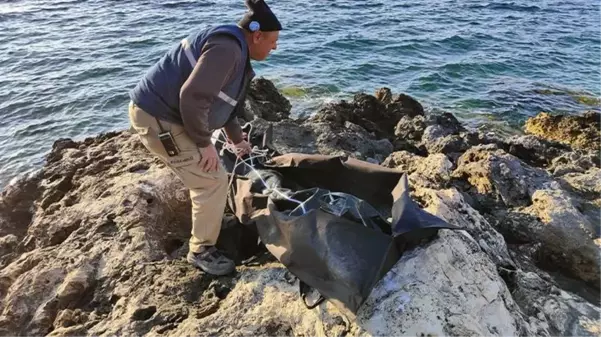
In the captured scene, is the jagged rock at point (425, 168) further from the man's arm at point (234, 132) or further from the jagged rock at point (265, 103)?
the jagged rock at point (265, 103)

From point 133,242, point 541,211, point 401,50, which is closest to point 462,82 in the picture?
point 401,50

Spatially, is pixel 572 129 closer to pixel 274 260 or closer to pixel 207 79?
pixel 274 260

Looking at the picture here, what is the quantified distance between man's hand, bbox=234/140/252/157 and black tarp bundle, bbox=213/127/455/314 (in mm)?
531

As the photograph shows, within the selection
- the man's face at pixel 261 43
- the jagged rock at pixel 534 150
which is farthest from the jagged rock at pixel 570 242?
the man's face at pixel 261 43

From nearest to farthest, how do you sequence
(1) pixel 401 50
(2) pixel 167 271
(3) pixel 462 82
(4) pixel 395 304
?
1. (4) pixel 395 304
2. (2) pixel 167 271
3. (3) pixel 462 82
4. (1) pixel 401 50

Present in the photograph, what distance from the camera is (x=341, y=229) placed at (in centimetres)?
384

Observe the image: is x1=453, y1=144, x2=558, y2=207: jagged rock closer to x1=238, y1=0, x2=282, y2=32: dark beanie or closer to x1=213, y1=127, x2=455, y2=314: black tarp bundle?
x1=213, y1=127, x2=455, y2=314: black tarp bundle

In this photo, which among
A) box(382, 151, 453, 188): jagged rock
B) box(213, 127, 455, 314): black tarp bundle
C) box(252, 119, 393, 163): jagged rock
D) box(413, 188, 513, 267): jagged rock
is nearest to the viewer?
box(213, 127, 455, 314): black tarp bundle

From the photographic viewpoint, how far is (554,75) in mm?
14750

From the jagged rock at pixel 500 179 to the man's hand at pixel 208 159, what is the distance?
3.27 metres


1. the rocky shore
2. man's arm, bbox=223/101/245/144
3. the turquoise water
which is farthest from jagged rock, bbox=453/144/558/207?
the turquoise water

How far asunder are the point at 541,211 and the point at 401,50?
10820 mm

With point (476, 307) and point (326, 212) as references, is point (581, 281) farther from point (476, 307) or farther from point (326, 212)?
point (326, 212)

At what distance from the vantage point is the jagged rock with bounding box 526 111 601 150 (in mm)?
10180
